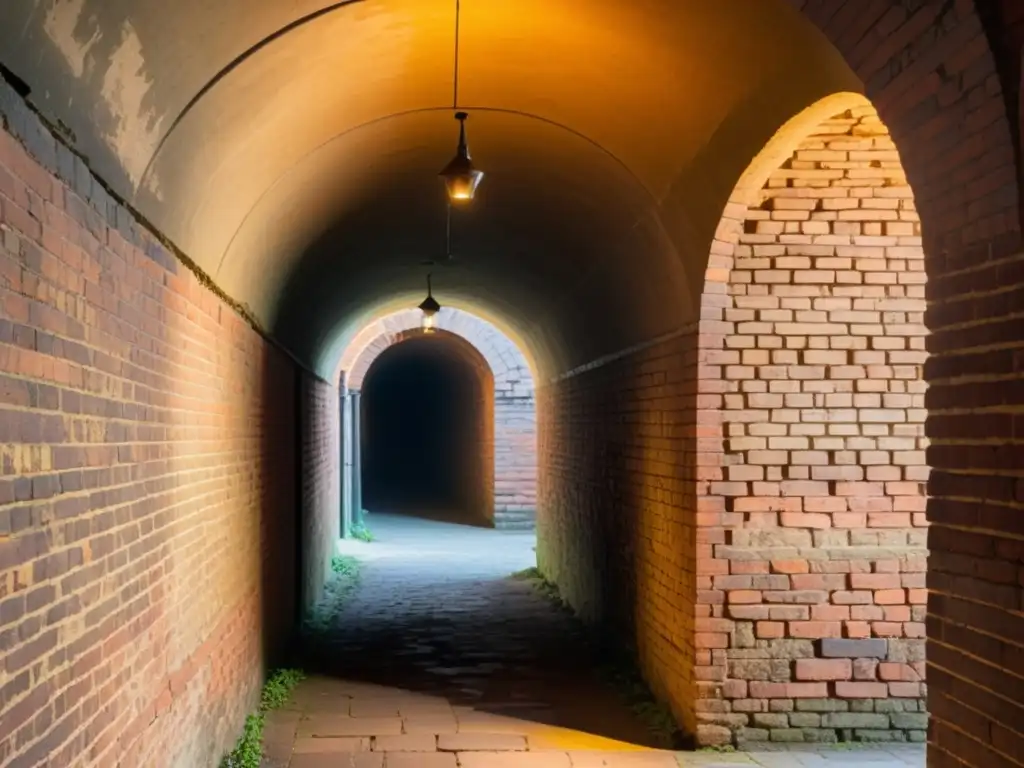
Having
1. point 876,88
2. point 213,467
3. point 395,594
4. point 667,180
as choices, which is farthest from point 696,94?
point 395,594

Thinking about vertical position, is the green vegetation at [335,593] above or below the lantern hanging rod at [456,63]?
below

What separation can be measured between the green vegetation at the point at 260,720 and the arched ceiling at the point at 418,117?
2.65 meters

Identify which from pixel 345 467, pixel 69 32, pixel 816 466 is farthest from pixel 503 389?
pixel 69 32

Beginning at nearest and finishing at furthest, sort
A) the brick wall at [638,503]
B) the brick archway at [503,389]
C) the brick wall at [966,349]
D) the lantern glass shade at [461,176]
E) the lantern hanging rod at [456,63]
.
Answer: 1. the brick wall at [966,349]
2. the lantern hanging rod at [456,63]
3. the lantern glass shade at [461,176]
4. the brick wall at [638,503]
5. the brick archway at [503,389]

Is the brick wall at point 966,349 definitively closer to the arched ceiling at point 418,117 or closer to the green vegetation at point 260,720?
the arched ceiling at point 418,117

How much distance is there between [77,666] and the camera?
10.3ft

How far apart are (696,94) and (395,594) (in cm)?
880

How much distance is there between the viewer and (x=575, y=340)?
10336mm

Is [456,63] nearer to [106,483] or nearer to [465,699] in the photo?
[106,483]

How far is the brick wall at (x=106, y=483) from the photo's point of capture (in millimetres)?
2689

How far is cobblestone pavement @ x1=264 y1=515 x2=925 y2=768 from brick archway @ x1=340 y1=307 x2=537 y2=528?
687cm

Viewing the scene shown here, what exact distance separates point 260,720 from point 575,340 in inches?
193

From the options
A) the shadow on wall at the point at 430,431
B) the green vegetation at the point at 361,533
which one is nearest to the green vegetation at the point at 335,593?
the green vegetation at the point at 361,533

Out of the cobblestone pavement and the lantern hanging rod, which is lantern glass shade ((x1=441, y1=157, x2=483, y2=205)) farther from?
the cobblestone pavement
